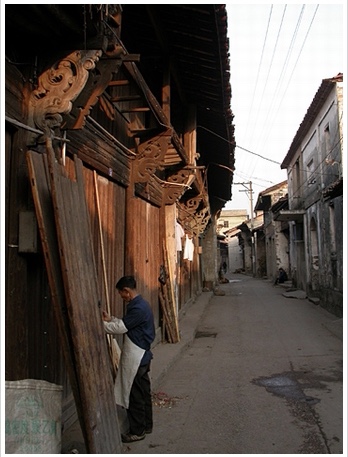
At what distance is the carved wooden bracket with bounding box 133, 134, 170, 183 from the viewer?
6.59 metres

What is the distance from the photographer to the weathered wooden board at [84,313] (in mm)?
3119

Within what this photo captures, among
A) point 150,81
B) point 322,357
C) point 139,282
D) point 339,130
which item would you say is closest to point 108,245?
point 139,282

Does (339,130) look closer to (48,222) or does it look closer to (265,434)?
(265,434)

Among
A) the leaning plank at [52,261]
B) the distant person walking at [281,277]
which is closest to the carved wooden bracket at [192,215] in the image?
the leaning plank at [52,261]

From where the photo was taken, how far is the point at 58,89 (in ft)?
11.2

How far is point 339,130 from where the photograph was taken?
1293cm

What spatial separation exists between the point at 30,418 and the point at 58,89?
2538 millimetres

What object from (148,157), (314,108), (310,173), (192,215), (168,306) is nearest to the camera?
(148,157)

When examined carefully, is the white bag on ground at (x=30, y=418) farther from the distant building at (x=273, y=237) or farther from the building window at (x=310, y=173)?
the distant building at (x=273, y=237)

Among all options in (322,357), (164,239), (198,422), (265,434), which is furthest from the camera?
(164,239)

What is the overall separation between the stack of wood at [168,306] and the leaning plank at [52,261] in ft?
18.3

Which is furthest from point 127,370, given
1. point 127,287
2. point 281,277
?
point 281,277

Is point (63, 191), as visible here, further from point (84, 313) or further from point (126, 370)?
point (126, 370)

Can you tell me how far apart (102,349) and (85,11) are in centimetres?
275
